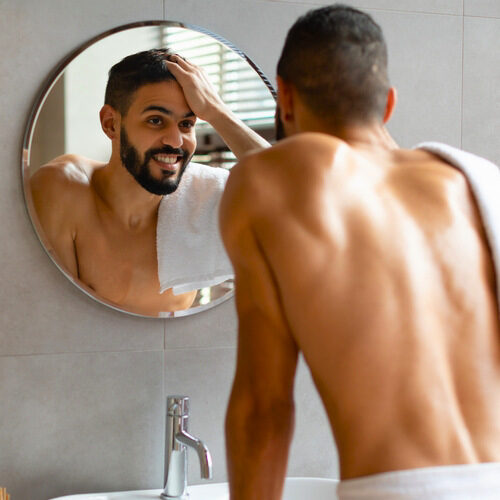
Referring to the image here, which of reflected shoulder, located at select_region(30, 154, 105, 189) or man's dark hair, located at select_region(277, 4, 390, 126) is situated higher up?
man's dark hair, located at select_region(277, 4, 390, 126)

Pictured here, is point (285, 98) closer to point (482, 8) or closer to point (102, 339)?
point (102, 339)

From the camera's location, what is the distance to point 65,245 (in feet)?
5.29

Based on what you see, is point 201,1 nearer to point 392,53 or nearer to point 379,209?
point 392,53

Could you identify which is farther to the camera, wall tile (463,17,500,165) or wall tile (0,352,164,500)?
wall tile (463,17,500,165)

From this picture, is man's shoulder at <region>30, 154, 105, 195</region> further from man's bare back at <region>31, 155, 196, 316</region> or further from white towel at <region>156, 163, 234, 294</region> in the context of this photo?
white towel at <region>156, 163, 234, 294</region>

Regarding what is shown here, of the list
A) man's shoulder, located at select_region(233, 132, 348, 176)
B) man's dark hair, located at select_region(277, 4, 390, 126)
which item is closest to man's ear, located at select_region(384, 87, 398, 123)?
man's dark hair, located at select_region(277, 4, 390, 126)

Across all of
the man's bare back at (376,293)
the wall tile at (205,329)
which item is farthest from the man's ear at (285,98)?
the wall tile at (205,329)

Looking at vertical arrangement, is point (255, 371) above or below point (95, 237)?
below

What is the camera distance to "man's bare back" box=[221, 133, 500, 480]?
36.6 inches

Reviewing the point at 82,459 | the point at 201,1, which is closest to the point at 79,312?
the point at 82,459

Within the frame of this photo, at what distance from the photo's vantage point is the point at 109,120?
163cm

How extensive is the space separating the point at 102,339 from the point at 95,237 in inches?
8.9

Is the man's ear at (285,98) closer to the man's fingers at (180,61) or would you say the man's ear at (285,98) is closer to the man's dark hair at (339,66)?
the man's dark hair at (339,66)

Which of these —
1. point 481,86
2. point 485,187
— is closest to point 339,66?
point 485,187
